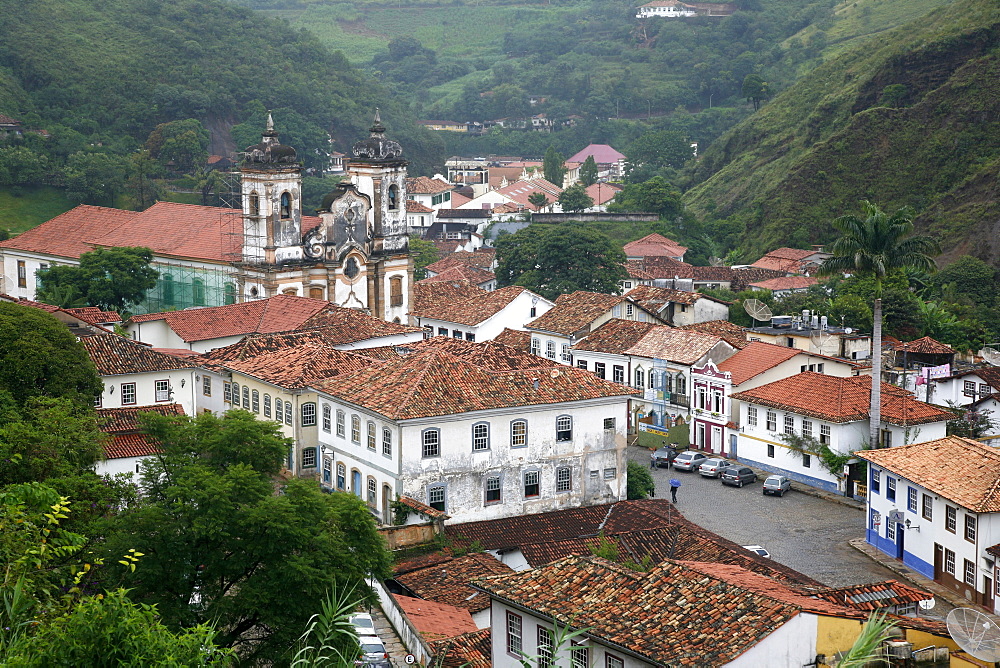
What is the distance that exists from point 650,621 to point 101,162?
Answer: 275 feet

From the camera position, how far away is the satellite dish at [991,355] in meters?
66.1

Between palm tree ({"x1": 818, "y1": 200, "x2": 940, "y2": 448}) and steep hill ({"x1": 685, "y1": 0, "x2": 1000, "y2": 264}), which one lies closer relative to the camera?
palm tree ({"x1": 818, "y1": 200, "x2": 940, "y2": 448})

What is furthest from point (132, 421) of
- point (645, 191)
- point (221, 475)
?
point (645, 191)

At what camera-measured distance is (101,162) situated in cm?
9844

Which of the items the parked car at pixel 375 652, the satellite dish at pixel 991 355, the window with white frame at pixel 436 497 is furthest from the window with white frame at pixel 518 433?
the satellite dish at pixel 991 355

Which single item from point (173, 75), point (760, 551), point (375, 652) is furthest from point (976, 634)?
point (173, 75)

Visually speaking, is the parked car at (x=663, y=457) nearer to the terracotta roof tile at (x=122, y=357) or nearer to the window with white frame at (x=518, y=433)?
the window with white frame at (x=518, y=433)

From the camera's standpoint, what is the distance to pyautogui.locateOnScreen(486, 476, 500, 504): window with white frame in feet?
137

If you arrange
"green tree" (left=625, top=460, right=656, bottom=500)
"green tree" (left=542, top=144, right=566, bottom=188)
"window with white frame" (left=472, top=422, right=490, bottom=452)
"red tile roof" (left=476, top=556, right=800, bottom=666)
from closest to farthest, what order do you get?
"red tile roof" (left=476, top=556, right=800, bottom=666), "window with white frame" (left=472, top=422, right=490, bottom=452), "green tree" (left=625, top=460, right=656, bottom=500), "green tree" (left=542, top=144, right=566, bottom=188)

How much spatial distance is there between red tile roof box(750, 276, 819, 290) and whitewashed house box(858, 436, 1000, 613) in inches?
1578

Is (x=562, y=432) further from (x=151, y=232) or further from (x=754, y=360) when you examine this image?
(x=151, y=232)

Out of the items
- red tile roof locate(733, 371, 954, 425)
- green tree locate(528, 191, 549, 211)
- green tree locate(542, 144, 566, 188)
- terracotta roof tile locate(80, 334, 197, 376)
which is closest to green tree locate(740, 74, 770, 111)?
green tree locate(542, 144, 566, 188)

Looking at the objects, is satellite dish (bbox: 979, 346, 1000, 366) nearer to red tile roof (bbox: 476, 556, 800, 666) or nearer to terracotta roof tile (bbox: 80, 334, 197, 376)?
terracotta roof tile (bbox: 80, 334, 197, 376)

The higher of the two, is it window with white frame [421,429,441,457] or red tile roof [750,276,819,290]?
red tile roof [750,276,819,290]
